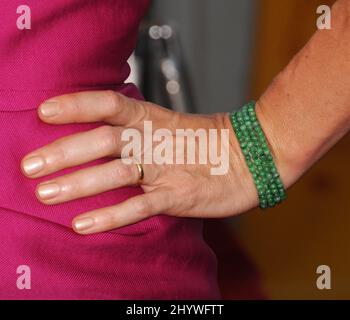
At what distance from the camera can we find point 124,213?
939mm

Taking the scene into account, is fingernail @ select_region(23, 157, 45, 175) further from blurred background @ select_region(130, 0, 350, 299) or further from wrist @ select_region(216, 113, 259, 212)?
blurred background @ select_region(130, 0, 350, 299)

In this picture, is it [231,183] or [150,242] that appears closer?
[150,242]

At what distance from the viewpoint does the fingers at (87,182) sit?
2.96 feet

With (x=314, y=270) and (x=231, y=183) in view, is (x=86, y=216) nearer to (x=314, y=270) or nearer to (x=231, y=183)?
(x=231, y=183)

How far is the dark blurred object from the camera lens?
2.17 meters

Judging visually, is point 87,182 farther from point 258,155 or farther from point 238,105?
point 238,105

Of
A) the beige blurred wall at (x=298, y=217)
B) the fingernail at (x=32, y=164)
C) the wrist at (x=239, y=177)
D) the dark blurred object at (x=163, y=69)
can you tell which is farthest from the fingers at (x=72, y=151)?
the beige blurred wall at (x=298, y=217)

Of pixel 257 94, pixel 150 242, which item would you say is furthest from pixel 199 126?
pixel 257 94

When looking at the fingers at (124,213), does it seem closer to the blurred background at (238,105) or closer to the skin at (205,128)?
the skin at (205,128)

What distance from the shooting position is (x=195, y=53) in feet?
9.57

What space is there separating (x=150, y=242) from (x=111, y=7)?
0.27m

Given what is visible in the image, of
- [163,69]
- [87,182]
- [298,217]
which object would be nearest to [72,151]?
[87,182]

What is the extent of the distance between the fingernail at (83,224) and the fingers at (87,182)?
0.10 ft

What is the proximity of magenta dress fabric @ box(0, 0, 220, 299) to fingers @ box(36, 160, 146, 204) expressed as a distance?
1 centimetres
